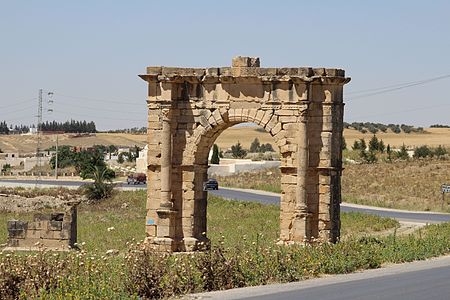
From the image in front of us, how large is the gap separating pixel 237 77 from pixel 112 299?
10.4 meters

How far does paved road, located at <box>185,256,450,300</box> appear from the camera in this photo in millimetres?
14711

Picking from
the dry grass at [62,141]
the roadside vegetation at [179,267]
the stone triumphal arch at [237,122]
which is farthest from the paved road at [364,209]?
the dry grass at [62,141]

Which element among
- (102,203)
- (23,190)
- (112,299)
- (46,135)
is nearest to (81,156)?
(23,190)

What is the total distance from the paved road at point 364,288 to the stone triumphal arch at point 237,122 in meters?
4.34

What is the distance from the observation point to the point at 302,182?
74.3 ft

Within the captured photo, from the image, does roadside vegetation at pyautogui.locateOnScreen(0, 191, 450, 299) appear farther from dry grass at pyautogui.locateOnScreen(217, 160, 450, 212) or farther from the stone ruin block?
dry grass at pyautogui.locateOnScreen(217, 160, 450, 212)

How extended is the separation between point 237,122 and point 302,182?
233 cm

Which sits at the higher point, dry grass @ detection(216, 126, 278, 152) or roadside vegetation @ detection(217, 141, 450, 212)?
dry grass @ detection(216, 126, 278, 152)

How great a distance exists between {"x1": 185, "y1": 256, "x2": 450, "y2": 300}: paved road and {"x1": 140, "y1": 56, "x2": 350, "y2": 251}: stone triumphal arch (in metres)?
4.34

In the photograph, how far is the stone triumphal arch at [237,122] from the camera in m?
22.7

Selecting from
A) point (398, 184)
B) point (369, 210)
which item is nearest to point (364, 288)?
point (369, 210)

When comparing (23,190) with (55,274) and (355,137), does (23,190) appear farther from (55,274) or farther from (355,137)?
(355,137)

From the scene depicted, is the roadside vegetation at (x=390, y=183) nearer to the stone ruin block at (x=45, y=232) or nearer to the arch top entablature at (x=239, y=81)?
the stone ruin block at (x=45, y=232)

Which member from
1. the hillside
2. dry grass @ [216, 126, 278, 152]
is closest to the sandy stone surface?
the hillside
